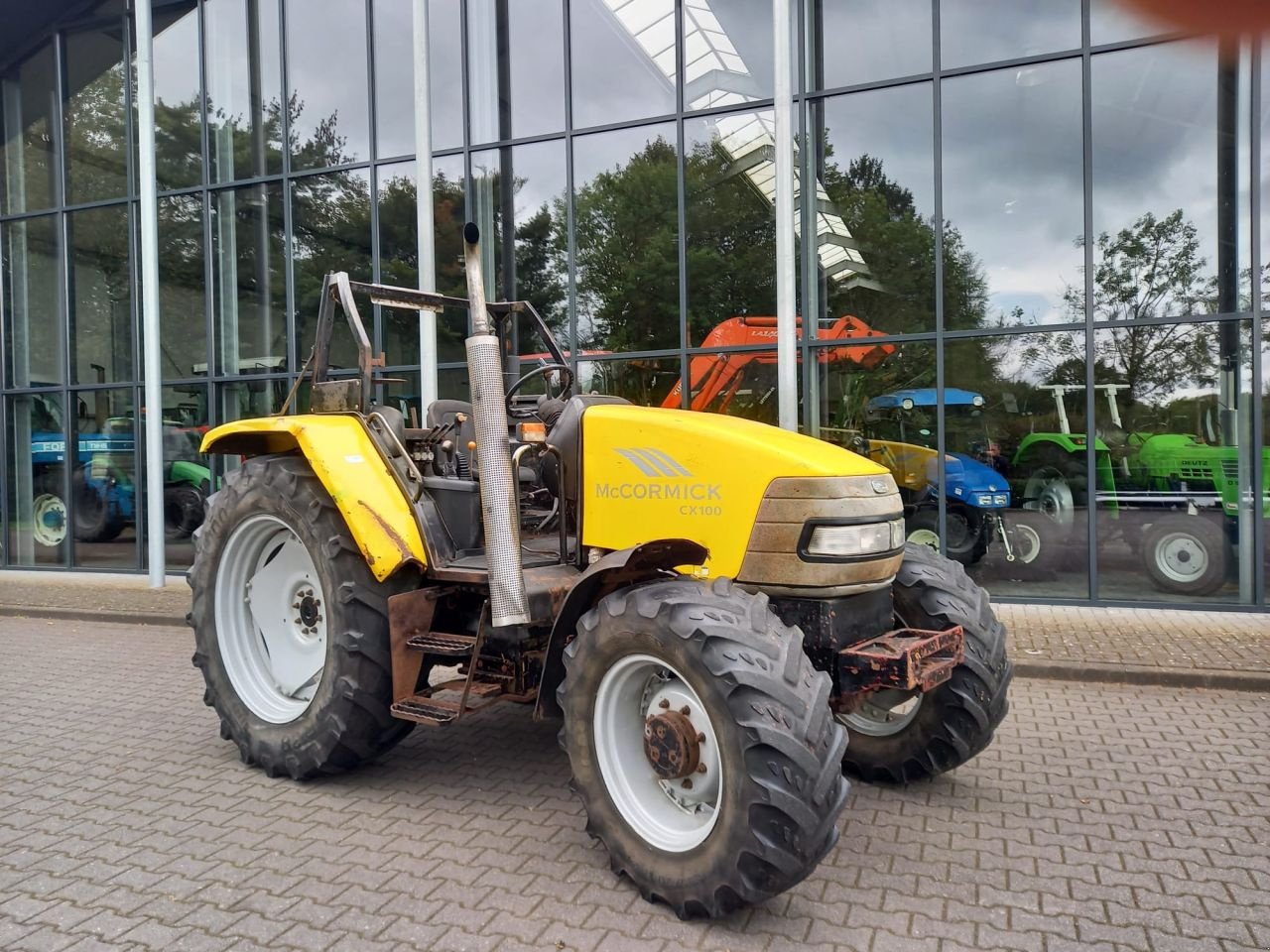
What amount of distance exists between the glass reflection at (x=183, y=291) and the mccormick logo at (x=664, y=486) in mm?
10340

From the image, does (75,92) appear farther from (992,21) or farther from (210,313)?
(992,21)

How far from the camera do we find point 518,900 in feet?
11.0

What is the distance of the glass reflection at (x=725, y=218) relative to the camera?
412 inches

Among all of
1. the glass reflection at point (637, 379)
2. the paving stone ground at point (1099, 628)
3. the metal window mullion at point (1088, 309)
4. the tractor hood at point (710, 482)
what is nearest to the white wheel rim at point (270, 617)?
the tractor hood at point (710, 482)

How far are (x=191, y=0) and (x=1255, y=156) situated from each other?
41.4 ft

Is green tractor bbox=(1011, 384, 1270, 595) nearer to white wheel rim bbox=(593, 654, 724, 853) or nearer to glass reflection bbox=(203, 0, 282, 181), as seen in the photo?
white wheel rim bbox=(593, 654, 724, 853)

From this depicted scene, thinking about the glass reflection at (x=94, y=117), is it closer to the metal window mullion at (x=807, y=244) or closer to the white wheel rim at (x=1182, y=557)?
the metal window mullion at (x=807, y=244)

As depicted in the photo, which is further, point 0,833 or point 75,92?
point 75,92

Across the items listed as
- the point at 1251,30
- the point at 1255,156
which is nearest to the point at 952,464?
the point at 1255,156

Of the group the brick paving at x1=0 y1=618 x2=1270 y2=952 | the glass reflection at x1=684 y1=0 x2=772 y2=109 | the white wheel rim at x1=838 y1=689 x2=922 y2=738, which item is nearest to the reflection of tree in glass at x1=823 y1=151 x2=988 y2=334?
the glass reflection at x1=684 y1=0 x2=772 y2=109

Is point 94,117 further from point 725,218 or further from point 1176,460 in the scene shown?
point 1176,460

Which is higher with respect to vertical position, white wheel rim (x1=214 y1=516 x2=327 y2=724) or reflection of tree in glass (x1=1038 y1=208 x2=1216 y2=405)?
reflection of tree in glass (x1=1038 y1=208 x2=1216 y2=405)

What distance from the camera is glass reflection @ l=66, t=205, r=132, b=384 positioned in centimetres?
1283

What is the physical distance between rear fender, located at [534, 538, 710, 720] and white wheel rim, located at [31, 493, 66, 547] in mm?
11728
